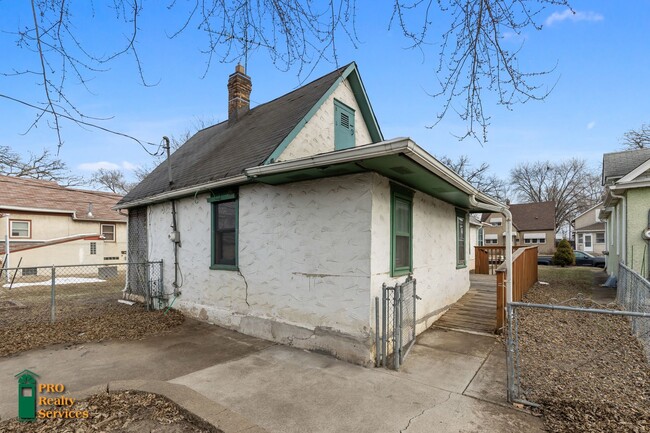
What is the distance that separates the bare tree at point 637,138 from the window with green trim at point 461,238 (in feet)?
80.4

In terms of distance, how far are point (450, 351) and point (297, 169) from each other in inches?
149

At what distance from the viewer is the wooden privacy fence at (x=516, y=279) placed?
597 centimetres

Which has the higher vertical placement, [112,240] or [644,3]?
[644,3]

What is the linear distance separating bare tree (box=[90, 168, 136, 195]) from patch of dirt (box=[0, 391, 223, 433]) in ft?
119

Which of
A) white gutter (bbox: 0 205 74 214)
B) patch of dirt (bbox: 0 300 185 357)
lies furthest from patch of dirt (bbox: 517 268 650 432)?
white gutter (bbox: 0 205 74 214)

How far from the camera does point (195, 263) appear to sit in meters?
7.13

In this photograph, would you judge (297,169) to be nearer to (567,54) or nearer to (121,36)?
(121,36)

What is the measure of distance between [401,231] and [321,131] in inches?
129

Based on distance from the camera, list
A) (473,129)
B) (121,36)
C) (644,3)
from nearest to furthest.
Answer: (121,36) < (644,3) < (473,129)

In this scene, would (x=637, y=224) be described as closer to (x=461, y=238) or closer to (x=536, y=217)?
(x=461, y=238)

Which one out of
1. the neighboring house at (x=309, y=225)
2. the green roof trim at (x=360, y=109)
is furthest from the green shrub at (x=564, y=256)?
the green roof trim at (x=360, y=109)

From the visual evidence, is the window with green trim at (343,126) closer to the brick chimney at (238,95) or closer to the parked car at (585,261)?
the brick chimney at (238,95)

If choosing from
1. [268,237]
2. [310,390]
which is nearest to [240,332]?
[268,237]

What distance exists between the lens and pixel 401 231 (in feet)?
18.5
